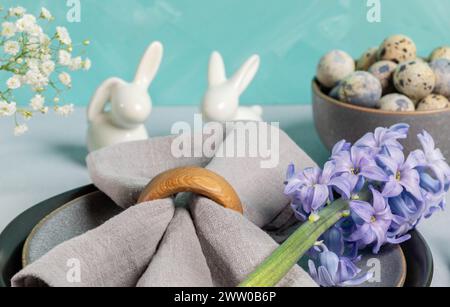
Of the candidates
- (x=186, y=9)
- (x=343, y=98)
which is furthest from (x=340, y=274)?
(x=186, y=9)

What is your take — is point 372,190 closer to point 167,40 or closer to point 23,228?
point 23,228

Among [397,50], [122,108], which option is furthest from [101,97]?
[397,50]

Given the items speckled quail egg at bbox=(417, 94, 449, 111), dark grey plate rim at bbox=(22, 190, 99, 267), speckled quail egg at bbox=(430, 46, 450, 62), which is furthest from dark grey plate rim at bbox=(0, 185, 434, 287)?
speckled quail egg at bbox=(430, 46, 450, 62)

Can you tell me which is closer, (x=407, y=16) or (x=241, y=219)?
(x=241, y=219)

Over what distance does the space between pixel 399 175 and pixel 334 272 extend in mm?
88

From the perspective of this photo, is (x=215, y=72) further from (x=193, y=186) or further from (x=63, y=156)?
(x=193, y=186)

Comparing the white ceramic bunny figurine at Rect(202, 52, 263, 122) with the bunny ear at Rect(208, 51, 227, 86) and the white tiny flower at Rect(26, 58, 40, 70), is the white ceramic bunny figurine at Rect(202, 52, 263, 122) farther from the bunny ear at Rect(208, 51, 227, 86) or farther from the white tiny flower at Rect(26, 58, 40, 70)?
the white tiny flower at Rect(26, 58, 40, 70)

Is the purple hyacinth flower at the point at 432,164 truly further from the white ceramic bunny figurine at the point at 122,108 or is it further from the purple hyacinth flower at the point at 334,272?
the white ceramic bunny figurine at the point at 122,108

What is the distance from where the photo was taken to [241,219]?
473mm

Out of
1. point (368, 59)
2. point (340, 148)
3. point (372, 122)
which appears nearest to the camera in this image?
point (340, 148)

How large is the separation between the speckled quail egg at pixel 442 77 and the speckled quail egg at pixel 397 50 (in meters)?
0.04

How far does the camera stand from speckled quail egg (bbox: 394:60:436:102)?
2.35 feet

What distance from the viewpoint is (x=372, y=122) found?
2.31ft

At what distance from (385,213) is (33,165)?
0.49 metres
